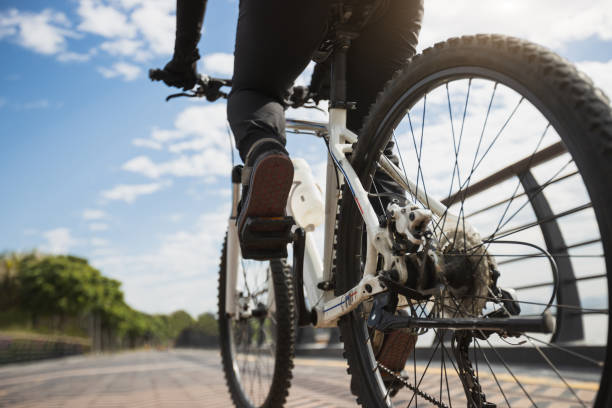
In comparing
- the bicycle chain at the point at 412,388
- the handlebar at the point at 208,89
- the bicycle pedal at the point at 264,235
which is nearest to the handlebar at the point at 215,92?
the handlebar at the point at 208,89

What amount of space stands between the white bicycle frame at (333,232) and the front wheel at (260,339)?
0.42 m

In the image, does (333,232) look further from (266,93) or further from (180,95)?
(180,95)

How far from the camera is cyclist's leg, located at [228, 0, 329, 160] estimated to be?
1575mm

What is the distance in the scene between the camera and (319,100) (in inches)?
96.5

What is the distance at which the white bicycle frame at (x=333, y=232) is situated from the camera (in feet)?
4.68

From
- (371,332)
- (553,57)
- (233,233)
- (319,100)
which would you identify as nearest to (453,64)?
(553,57)

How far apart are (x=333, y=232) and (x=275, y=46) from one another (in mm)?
688

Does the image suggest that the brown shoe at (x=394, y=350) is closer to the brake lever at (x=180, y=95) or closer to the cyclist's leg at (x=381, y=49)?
the cyclist's leg at (x=381, y=49)

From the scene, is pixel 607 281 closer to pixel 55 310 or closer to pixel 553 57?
pixel 553 57

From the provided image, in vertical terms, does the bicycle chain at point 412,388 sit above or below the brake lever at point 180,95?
below

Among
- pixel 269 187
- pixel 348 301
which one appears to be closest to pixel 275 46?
pixel 269 187

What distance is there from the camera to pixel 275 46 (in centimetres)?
161

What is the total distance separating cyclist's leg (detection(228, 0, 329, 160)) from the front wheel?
3.02ft

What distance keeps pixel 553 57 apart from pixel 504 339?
64 cm
